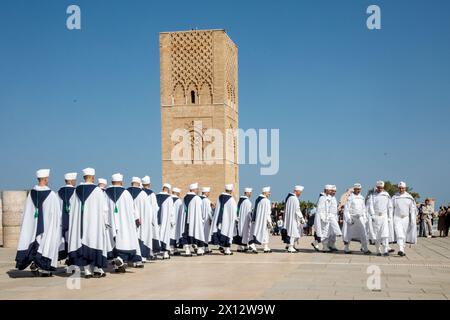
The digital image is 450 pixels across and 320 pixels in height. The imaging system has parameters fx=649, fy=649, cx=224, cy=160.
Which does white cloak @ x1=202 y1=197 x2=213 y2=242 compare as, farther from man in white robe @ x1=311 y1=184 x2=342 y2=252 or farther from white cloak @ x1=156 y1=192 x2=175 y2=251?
man in white robe @ x1=311 y1=184 x2=342 y2=252

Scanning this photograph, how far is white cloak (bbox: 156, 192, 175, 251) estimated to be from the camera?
1345 cm

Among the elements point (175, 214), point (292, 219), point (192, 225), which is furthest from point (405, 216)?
point (175, 214)

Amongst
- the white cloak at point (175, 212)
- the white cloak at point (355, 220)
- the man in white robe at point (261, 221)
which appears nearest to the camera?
the white cloak at point (355, 220)

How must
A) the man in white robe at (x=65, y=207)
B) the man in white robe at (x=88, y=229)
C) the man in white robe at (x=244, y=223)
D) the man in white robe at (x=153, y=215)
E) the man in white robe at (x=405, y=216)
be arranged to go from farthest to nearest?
the man in white robe at (x=244, y=223)
the man in white robe at (x=405, y=216)
the man in white robe at (x=153, y=215)
the man in white robe at (x=65, y=207)
the man in white robe at (x=88, y=229)

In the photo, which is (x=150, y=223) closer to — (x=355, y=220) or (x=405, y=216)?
(x=355, y=220)

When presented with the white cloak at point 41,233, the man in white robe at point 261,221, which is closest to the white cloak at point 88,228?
the white cloak at point 41,233

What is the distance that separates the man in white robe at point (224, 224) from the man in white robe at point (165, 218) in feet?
3.64

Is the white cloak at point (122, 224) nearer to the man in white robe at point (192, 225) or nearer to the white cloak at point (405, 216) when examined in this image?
the man in white robe at point (192, 225)

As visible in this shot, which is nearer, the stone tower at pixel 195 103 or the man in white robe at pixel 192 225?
the man in white robe at pixel 192 225

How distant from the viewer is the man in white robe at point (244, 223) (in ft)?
49.9
